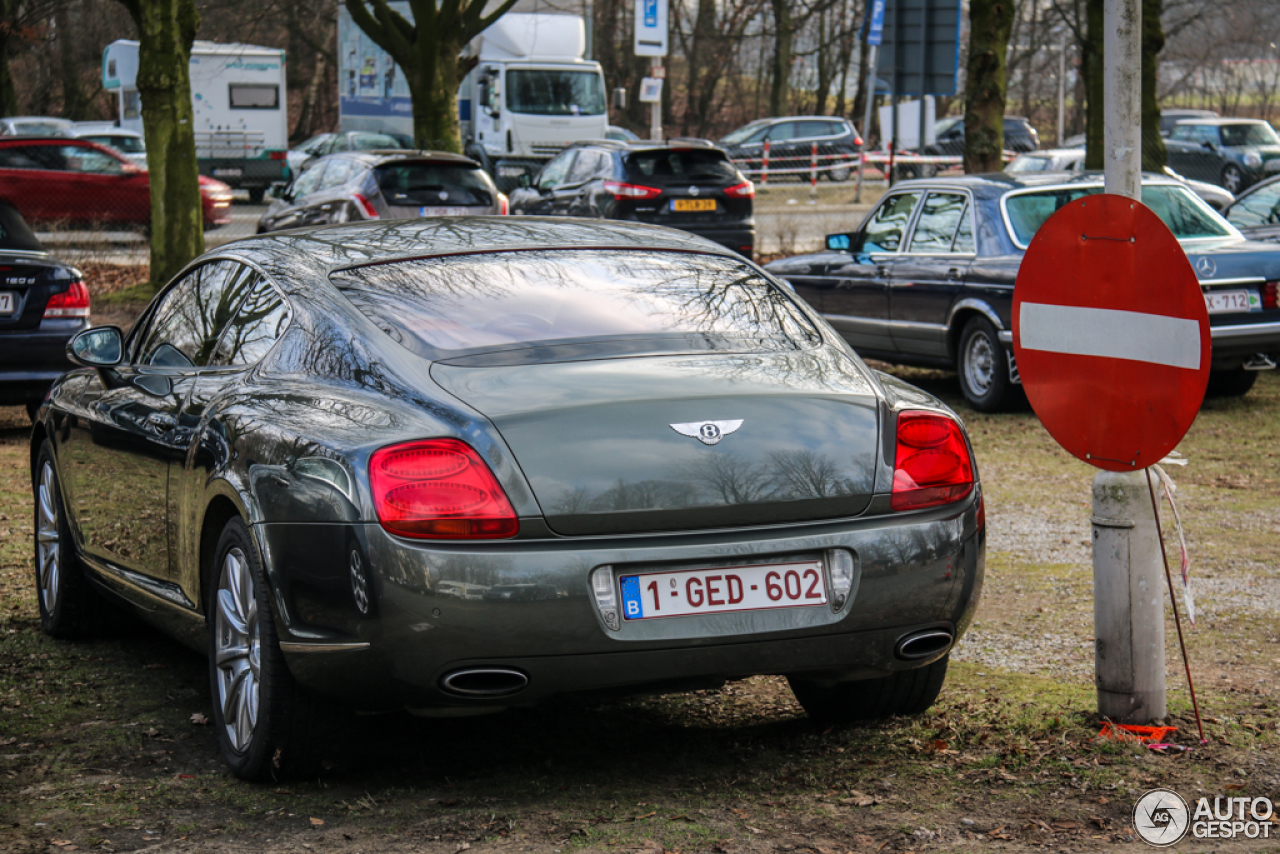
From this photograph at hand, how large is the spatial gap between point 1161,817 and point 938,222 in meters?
8.43

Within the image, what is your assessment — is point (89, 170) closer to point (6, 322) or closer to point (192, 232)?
point (192, 232)

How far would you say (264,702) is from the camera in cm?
386

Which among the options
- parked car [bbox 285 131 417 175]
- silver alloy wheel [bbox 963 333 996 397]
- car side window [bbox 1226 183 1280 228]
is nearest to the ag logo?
silver alloy wheel [bbox 963 333 996 397]

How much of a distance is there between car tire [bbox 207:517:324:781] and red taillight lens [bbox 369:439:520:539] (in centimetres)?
47

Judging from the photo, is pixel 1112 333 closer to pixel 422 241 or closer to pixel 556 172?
pixel 422 241

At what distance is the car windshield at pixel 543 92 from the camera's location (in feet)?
112

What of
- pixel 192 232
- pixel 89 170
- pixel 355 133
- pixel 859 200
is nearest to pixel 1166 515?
pixel 192 232

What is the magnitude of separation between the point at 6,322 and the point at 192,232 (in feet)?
26.2

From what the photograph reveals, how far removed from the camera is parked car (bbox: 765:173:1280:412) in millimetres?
10195

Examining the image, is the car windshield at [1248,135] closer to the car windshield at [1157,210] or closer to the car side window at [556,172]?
the car side window at [556,172]

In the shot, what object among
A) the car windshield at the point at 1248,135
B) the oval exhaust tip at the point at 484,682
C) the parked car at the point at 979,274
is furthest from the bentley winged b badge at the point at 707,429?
the car windshield at the point at 1248,135

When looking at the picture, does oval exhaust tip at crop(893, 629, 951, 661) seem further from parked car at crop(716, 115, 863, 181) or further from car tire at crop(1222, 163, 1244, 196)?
parked car at crop(716, 115, 863, 181)

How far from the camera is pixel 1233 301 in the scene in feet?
33.3

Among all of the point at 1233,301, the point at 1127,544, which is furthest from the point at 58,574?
the point at 1233,301
